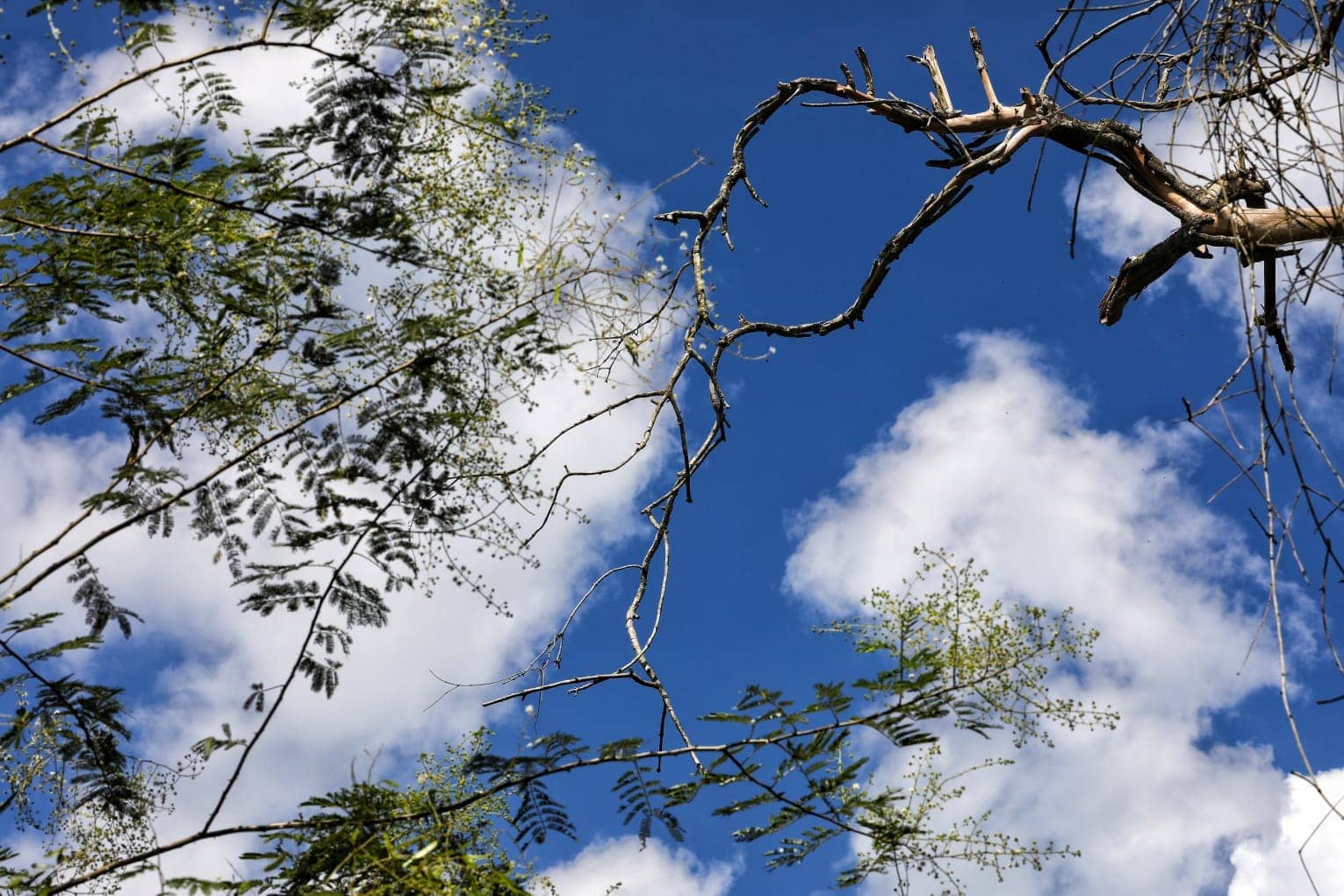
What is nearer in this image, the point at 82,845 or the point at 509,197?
the point at 509,197

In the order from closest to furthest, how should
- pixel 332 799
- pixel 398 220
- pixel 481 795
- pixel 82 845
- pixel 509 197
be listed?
pixel 481 795 < pixel 332 799 < pixel 398 220 < pixel 509 197 < pixel 82 845

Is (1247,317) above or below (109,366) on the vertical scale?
below

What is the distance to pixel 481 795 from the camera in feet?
5.96

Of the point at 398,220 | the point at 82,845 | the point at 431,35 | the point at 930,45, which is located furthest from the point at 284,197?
the point at 930,45

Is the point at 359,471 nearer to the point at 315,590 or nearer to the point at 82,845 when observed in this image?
the point at 315,590

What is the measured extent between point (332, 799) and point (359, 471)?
581mm

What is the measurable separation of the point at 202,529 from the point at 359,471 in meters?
0.35

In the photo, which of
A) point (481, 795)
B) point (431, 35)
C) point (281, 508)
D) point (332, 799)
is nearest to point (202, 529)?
point (281, 508)

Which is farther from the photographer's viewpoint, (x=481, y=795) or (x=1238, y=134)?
(x=1238, y=134)

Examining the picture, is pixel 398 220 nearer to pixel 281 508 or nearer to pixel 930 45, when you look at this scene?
pixel 281 508

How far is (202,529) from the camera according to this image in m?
2.13

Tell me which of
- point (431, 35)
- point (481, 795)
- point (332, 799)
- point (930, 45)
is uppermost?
point (930, 45)

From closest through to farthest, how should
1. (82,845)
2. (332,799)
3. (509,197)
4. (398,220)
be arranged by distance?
(332,799) → (398,220) → (509,197) → (82,845)

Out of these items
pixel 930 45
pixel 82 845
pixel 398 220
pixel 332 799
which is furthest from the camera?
pixel 930 45
